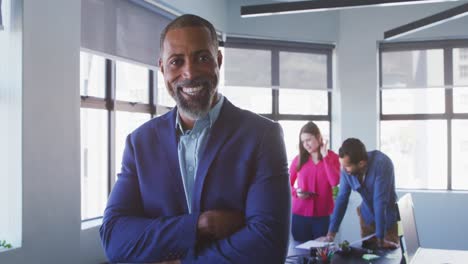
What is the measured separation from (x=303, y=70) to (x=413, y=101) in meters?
1.48

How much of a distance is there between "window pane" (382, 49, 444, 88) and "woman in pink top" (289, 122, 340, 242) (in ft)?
6.78

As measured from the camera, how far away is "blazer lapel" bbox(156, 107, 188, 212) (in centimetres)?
133

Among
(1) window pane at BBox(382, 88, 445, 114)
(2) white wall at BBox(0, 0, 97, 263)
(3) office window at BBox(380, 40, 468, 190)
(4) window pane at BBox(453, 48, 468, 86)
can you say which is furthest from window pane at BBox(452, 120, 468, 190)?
(2) white wall at BBox(0, 0, 97, 263)

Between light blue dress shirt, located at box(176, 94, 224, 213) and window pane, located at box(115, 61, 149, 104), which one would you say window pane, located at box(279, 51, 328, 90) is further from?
light blue dress shirt, located at box(176, 94, 224, 213)

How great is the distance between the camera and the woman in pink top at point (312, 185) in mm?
4309

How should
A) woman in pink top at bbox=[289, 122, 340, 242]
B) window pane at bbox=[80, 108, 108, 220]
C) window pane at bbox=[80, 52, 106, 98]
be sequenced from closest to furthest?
window pane at bbox=[80, 52, 106, 98] → window pane at bbox=[80, 108, 108, 220] → woman in pink top at bbox=[289, 122, 340, 242]

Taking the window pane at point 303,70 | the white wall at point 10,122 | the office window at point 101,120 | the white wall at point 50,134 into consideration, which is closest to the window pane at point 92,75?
the office window at point 101,120

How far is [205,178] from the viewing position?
4.20ft

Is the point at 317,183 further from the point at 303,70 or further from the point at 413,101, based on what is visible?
the point at 413,101

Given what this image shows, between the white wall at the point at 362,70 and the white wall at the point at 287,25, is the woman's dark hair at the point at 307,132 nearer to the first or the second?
the white wall at the point at 362,70

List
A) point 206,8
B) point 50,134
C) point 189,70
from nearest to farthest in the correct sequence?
point 189,70 → point 50,134 → point 206,8

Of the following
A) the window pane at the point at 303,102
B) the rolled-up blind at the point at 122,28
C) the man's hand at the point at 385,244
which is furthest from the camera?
the window pane at the point at 303,102

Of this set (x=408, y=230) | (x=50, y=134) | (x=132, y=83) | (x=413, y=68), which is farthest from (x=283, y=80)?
(x=408, y=230)

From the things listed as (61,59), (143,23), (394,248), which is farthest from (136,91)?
(394,248)
